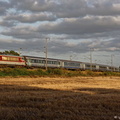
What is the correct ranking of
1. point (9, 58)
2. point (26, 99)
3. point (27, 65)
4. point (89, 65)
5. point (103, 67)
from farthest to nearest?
point (103, 67) → point (89, 65) → point (27, 65) → point (9, 58) → point (26, 99)

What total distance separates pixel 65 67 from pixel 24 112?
241 feet

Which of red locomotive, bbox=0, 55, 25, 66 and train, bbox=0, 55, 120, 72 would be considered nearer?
red locomotive, bbox=0, 55, 25, 66

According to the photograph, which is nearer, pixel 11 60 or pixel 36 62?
pixel 11 60

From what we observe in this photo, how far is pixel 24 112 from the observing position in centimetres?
863

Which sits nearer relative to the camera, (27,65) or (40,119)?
(40,119)

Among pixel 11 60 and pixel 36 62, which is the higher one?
pixel 11 60

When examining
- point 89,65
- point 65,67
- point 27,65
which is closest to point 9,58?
point 27,65

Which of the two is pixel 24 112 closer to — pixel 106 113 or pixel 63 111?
pixel 63 111

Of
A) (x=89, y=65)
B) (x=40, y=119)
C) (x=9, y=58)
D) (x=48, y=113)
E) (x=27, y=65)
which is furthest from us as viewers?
(x=89, y=65)

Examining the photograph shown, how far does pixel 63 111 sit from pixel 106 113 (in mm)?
1501

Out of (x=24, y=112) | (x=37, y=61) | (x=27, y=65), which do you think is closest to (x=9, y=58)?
(x=27, y=65)

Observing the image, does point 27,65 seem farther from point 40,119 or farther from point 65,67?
point 40,119

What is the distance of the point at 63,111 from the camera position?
876 cm

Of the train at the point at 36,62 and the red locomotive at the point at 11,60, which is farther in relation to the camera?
the train at the point at 36,62
